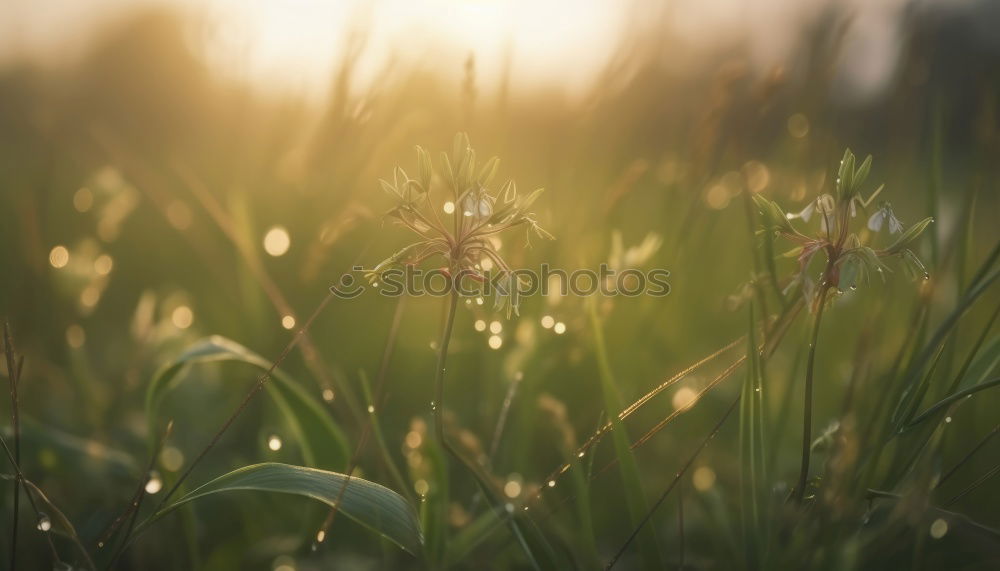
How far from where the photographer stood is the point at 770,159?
11.6 feet

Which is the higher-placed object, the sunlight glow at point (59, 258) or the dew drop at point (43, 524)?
the dew drop at point (43, 524)

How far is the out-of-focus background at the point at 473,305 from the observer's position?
5.73 feet

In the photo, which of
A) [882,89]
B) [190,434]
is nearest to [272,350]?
[190,434]

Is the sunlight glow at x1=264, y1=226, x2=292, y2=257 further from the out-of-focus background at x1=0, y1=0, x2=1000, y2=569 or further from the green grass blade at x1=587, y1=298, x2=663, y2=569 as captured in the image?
the green grass blade at x1=587, y1=298, x2=663, y2=569

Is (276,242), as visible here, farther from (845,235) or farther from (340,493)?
(845,235)

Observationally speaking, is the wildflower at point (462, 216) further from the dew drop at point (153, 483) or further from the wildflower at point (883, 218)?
the dew drop at point (153, 483)

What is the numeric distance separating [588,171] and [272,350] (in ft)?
5.51

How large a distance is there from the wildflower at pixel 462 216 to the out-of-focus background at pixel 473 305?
31 centimetres

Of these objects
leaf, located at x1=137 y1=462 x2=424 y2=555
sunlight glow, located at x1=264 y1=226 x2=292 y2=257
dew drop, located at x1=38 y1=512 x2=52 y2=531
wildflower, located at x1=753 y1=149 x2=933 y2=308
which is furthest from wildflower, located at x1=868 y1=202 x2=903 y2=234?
sunlight glow, located at x1=264 y1=226 x2=292 y2=257

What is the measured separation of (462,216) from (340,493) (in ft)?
1.70

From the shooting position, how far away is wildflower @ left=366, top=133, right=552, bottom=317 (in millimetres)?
1125

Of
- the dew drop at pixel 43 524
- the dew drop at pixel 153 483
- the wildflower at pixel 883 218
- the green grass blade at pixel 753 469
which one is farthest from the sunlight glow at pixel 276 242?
the wildflower at pixel 883 218

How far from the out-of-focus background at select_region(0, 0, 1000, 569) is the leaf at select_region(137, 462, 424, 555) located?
228mm

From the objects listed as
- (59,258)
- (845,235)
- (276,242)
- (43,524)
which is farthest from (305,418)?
(276,242)
